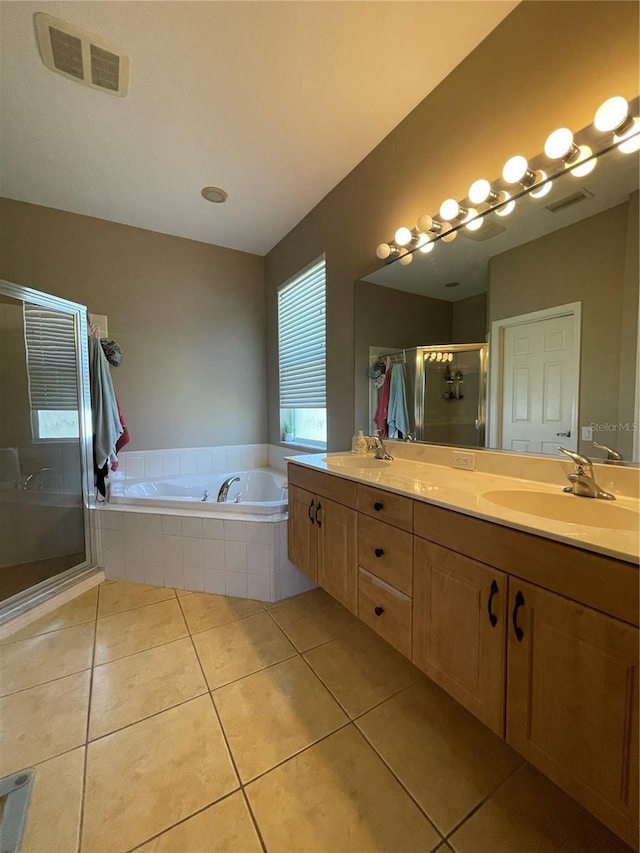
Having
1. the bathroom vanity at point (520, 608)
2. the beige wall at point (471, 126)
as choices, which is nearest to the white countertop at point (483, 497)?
the bathroom vanity at point (520, 608)

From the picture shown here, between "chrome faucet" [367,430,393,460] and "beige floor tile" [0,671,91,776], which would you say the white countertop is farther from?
"beige floor tile" [0,671,91,776]

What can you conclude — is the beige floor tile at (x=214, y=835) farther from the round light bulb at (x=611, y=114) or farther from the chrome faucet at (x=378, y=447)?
the round light bulb at (x=611, y=114)

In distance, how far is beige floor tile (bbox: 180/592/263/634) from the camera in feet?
5.97

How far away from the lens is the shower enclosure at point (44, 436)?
2281mm

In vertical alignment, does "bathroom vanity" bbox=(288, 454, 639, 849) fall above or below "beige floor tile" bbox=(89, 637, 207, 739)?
above

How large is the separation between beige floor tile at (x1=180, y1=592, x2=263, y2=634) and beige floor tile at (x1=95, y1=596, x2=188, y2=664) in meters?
0.05

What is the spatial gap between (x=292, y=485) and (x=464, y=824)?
54.1 inches

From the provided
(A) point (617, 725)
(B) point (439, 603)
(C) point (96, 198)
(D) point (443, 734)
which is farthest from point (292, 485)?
(C) point (96, 198)

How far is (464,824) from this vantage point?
3.05 feet

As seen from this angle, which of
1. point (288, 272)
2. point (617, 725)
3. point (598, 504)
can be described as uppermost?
point (288, 272)

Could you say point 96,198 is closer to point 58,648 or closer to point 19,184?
point 19,184

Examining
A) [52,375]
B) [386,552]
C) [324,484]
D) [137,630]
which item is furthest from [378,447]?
[52,375]

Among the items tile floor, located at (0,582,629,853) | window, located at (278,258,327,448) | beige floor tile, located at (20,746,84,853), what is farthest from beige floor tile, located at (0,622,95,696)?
window, located at (278,258,327,448)

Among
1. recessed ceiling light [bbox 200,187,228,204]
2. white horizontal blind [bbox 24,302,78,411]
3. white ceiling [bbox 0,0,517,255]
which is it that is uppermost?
recessed ceiling light [bbox 200,187,228,204]
